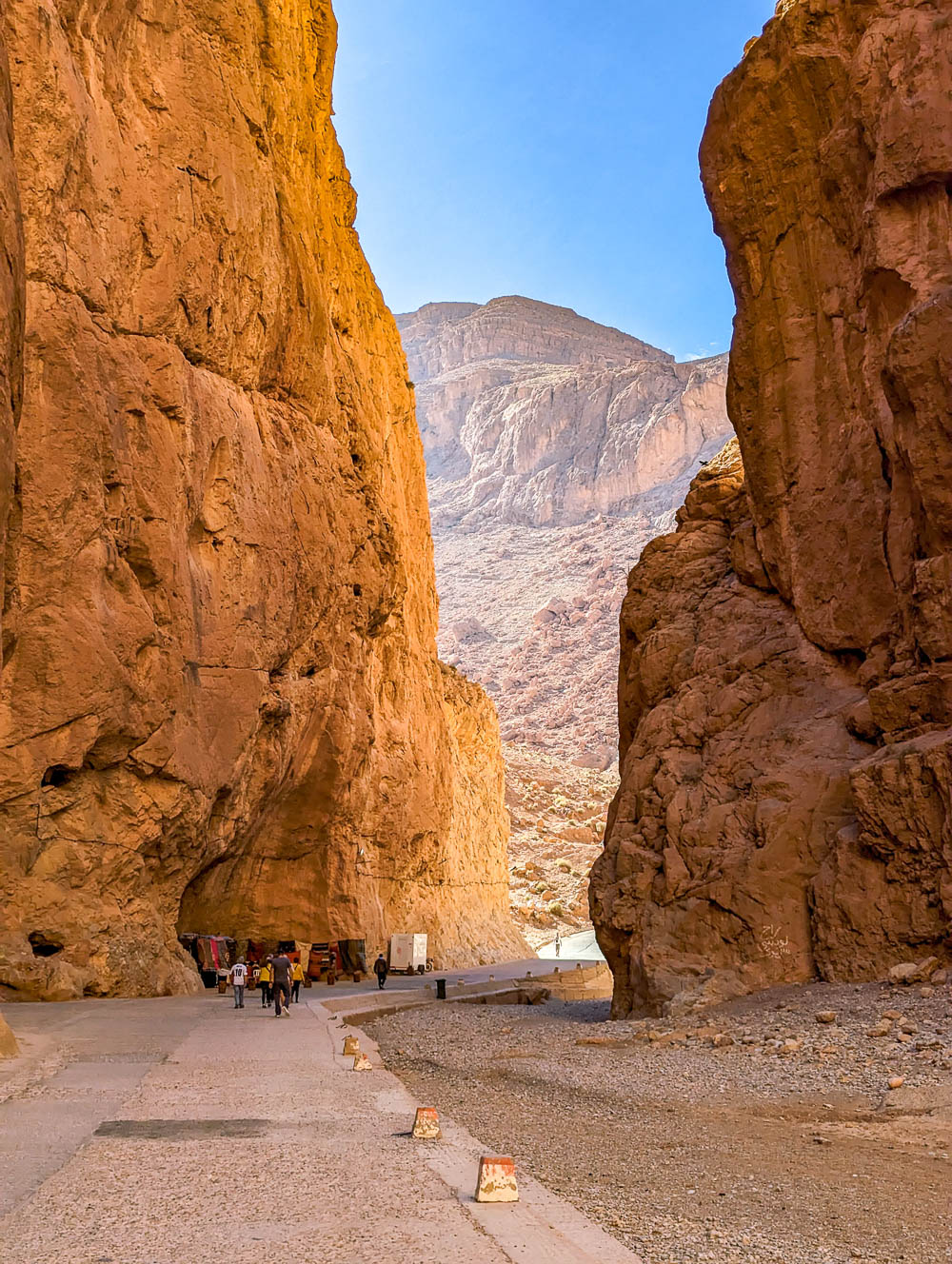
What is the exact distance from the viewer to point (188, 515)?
81.3 ft

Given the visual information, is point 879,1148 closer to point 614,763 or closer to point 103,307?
point 103,307

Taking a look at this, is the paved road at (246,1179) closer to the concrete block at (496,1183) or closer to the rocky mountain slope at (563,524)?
the concrete block at (496,1183)

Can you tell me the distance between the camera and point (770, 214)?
76.4ft

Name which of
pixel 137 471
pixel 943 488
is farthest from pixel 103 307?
pixel 943 488

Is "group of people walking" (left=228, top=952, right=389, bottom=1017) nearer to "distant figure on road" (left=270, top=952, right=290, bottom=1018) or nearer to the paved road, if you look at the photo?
"distant figure on road" (left=270, top=952, right=290, bottom=1018)

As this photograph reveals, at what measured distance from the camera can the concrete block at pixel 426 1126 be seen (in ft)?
24.3

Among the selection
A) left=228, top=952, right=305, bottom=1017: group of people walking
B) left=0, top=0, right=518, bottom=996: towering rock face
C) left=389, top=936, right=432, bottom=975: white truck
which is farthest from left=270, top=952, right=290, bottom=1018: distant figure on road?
left=389, top=936, right=432, bottom=975: white truck

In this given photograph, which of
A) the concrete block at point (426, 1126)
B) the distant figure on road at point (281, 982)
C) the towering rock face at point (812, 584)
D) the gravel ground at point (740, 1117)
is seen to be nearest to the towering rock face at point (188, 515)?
the distant figure on road at point (281, 982)

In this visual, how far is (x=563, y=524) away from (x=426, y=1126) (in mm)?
171608

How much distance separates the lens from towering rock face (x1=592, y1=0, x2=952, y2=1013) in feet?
55.4

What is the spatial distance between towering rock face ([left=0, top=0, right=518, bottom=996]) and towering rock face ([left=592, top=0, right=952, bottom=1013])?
916cm

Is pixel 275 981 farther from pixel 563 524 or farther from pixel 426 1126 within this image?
pixel 563 524

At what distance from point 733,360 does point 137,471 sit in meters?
12.4

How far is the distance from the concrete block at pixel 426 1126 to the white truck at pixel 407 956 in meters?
29.9
